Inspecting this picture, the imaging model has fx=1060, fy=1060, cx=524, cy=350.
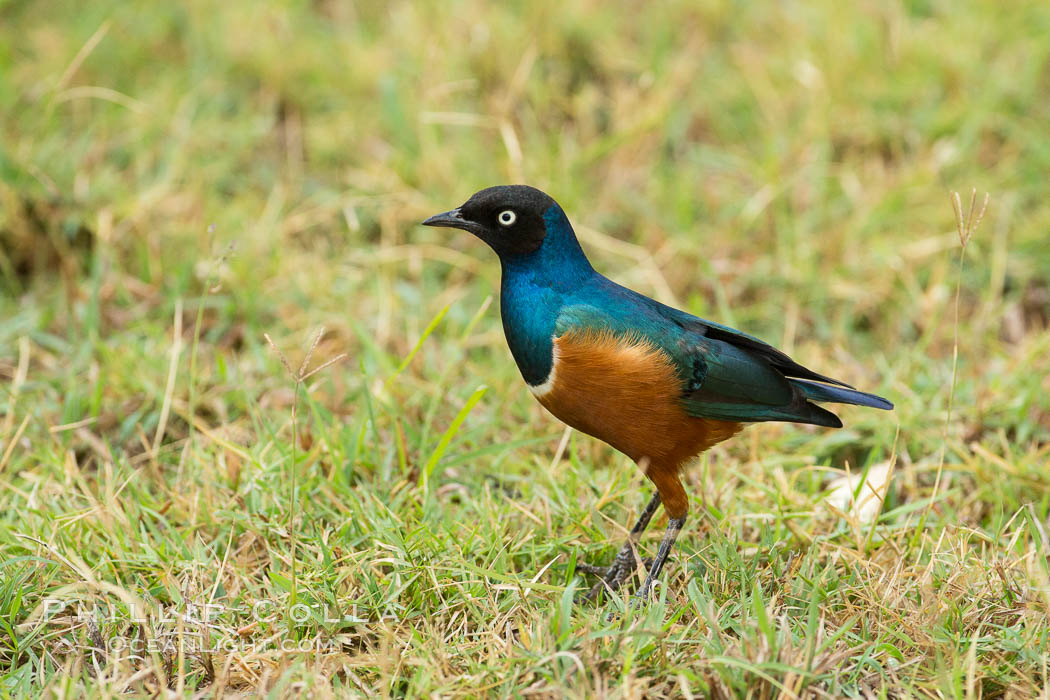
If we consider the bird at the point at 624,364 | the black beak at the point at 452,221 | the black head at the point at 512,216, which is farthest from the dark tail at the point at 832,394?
the black beak at the point at 452,221

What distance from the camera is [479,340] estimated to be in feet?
16.5

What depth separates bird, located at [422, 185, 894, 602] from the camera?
3.37 meters

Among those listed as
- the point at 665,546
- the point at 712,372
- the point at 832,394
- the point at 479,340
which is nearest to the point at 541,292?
the point at 712,372

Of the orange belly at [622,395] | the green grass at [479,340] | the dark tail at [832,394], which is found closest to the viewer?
the green grass at [479,340]

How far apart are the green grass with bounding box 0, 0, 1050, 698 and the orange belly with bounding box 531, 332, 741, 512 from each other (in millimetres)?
402

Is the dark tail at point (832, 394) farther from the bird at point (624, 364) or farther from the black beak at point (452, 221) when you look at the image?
the black beak at point (452, 221)

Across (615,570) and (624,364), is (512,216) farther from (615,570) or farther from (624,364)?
(615,570)

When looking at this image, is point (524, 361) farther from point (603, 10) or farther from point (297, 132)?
point (603, 10)

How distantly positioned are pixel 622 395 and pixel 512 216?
69cm

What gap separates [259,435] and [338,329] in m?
1.11

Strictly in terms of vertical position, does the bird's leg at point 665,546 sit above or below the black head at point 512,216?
below

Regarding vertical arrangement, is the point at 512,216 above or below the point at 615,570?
above

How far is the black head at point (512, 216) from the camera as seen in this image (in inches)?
137

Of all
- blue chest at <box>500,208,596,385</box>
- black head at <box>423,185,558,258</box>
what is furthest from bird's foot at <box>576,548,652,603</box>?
black head at <box>423,185,558,258</box>
